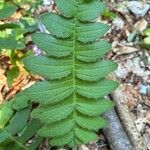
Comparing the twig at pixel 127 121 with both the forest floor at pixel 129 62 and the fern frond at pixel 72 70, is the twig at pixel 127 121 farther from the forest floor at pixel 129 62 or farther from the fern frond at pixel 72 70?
the fern frond at pixel 72 70

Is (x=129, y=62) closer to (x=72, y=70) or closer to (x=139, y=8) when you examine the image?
(x=139, y=8)

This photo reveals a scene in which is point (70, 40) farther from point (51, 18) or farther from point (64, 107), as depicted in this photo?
point (64, 107)

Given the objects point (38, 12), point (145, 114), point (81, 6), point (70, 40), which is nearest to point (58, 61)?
point (70, 40)

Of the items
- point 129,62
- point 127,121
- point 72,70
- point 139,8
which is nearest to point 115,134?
point 127,121

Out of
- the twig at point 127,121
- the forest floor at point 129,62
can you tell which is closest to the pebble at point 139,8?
the forest floor at point 129,62

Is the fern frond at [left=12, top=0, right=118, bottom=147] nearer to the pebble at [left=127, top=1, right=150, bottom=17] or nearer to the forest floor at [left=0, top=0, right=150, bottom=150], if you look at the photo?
the forest floor at [left=0, top=0, right=150, bottom=150]

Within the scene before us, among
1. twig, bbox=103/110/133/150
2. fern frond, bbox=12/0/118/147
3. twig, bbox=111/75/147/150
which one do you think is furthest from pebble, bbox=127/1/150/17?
fern frond, bbox=12/0/118/147
